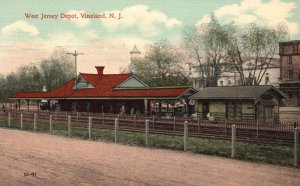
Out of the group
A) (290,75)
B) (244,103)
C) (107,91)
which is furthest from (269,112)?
(290,75)

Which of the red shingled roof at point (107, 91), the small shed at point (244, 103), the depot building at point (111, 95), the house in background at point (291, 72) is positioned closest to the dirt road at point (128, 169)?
the depot building at point (111, 95)

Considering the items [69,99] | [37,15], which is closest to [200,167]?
[37,15]

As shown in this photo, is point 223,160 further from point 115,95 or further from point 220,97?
point 115,95

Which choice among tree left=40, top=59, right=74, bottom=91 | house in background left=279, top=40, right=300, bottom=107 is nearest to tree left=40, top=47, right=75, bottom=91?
tree left=40, top=59, right=74, bottom=91

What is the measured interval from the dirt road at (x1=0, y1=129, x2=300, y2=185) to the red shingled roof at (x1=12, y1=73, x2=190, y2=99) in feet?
64.6

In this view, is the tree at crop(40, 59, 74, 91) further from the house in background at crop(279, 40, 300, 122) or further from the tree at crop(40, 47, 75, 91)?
the house in background at crop(279, 40, 300, 122)

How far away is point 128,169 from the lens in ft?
37.1

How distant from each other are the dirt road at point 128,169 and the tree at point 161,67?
52.9 metres

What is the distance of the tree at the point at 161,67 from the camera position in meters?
68.6

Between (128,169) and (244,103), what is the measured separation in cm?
2469

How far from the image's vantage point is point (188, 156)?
13.9 m

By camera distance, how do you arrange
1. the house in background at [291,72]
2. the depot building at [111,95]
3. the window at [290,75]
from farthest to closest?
the window at [290,75]
the house in background at [291,72]
the depot building at [111,95]

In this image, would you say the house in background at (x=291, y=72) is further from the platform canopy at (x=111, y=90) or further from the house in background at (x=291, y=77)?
the platform canopy at (x=111, y=90)

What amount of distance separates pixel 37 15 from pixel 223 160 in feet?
34.0
